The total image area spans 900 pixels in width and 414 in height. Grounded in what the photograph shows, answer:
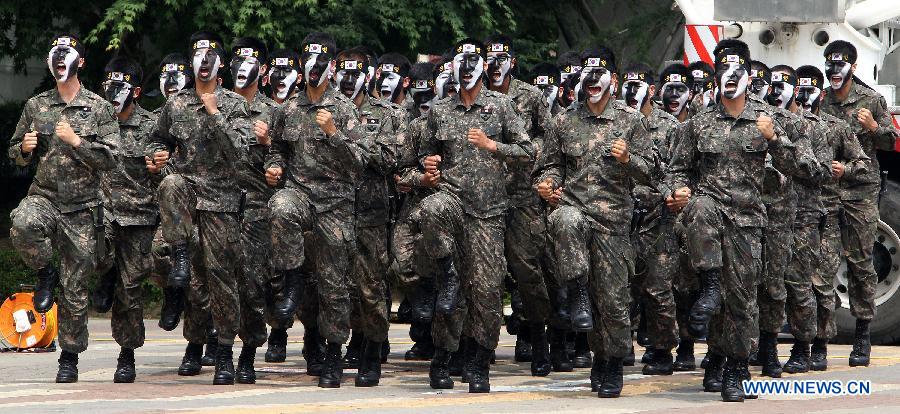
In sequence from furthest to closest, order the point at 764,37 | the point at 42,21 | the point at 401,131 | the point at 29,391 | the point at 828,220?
1. the point at 42,21
2. the point at 764,37
3. the point at 828,220
4. the point at 401,131
5. the point at 29,391

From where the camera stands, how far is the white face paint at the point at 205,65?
1322 centimetres

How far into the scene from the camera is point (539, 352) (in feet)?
46.5

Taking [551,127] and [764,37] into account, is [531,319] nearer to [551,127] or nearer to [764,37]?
[551,127]

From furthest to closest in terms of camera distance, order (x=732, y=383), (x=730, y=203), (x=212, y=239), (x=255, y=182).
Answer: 1. (x=255, y=182)
2. (x=212, y=239)
3. (x=730, y=203)
4. (x=732, y=383)

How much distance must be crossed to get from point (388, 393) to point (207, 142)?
233 centimetres

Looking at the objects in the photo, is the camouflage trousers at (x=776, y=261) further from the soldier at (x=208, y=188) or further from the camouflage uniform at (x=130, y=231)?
the camouflage uniform at (x=130, y=231)

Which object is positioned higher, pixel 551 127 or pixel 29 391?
pixel 551 127

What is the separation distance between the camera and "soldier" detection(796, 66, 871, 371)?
14.6 meters

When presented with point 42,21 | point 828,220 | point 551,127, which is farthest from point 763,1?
point 42,21

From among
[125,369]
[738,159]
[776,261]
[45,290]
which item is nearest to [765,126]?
[738,159]

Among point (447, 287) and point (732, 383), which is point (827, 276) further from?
point (447, 287)

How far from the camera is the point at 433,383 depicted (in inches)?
508

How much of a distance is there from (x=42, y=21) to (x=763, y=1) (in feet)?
30.2

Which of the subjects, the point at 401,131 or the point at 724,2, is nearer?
the point at 401,131
